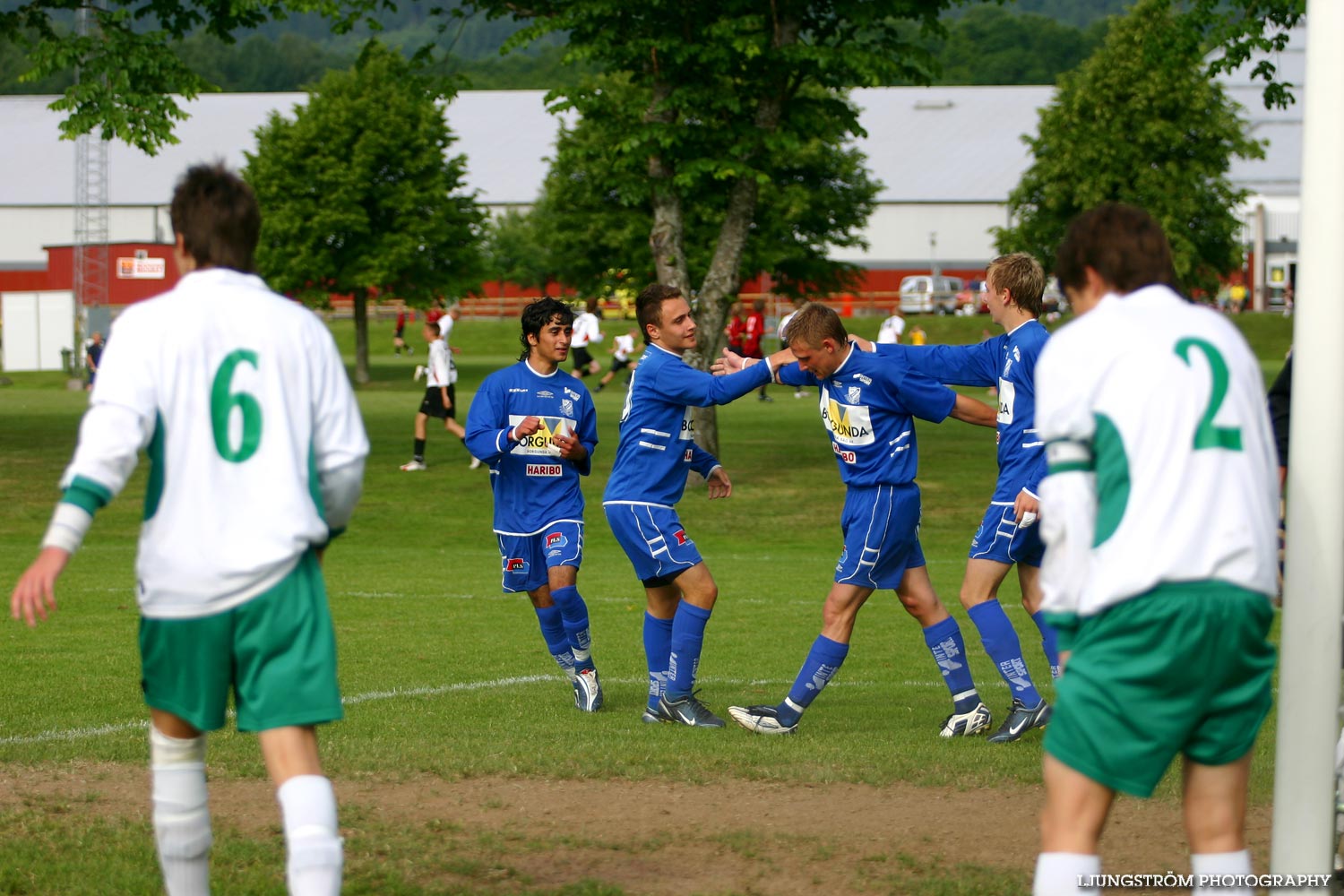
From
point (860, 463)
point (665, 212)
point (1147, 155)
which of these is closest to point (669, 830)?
point (860, 463)

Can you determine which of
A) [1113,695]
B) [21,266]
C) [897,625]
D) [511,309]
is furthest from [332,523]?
[21,266]

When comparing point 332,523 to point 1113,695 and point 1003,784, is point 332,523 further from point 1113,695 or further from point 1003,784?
point 1003,784

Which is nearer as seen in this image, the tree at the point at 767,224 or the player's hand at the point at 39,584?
the player's hand at the point at 39,584

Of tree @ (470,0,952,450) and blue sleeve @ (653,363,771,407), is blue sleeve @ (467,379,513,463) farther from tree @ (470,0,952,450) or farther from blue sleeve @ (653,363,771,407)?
tree @ (470,0,952,450)

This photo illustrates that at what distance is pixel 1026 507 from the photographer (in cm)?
718

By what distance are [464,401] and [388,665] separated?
27.8 meters

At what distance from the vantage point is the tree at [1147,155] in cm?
5650

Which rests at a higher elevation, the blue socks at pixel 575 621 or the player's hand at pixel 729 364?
the player's hand at pixel 729 364

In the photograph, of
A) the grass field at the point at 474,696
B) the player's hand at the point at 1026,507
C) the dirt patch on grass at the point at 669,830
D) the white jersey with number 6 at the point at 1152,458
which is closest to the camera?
the white jersey with number 6 at the point at 1152,458

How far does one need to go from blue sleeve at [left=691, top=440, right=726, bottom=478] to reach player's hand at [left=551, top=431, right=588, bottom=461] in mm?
612

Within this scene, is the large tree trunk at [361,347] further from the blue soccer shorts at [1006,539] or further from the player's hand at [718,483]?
the blue soccer shorts at [1006,539]

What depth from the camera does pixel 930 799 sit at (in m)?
6.37

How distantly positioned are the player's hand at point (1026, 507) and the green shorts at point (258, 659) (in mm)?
3754

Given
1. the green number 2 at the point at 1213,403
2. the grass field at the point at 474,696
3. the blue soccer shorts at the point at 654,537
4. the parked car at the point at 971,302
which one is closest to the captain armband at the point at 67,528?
the grass field at the point at 474,696
